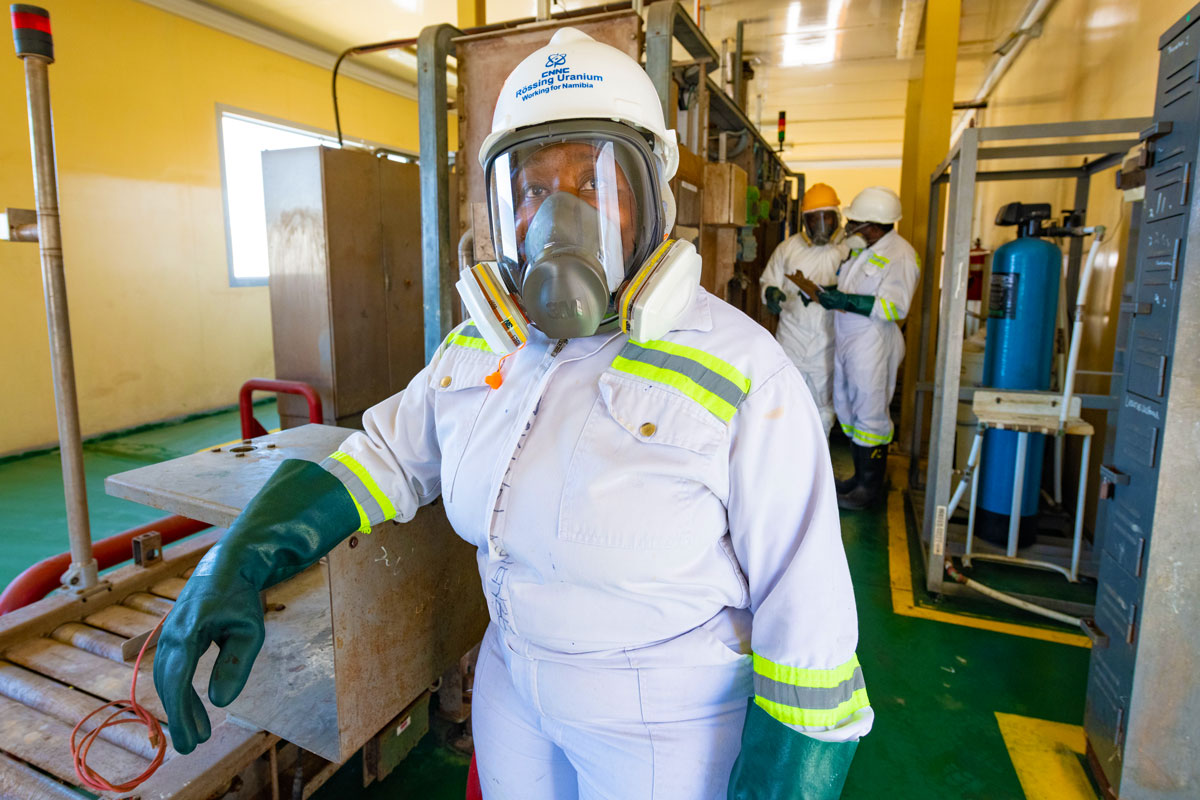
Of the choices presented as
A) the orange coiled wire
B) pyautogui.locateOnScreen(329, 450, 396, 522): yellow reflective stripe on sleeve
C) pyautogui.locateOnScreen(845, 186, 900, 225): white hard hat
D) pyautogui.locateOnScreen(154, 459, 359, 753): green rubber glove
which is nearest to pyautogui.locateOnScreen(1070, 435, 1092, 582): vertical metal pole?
pyautogui.locateOnScreen(845, 186, 900, 225): white hard hat

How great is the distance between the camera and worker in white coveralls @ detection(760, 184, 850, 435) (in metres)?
4.81

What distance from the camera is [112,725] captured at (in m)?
1.63

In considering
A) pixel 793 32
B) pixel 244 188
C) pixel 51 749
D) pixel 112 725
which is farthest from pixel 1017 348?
pixel 244 188

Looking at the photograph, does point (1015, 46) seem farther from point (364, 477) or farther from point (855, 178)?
point (855, 178)

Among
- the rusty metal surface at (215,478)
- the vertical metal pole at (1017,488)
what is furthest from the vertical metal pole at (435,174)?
the vertical metal pole at (1017,488)

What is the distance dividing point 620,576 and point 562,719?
0.31m

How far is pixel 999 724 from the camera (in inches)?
93.7

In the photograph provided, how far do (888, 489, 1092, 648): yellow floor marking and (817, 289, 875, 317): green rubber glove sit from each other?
1.42 meters

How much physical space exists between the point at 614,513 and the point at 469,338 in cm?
48

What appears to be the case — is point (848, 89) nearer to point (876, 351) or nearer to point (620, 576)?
point (876, 351)

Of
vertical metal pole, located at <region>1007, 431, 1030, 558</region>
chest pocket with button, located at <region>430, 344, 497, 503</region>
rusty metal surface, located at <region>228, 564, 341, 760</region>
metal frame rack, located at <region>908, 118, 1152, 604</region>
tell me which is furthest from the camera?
vertical metal pole, located at <region>1007, 431, 1030, 558</region>

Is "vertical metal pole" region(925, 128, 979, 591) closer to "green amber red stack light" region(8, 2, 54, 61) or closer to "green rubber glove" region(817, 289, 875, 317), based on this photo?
"green rubber glove" region(817, 289, 875, 317)

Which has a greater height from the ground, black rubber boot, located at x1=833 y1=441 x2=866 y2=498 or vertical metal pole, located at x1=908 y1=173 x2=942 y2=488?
vertical metal pole, located at x1=908 y1=173 x2=942 y2=488

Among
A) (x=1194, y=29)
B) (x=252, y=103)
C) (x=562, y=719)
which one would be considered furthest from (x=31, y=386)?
(x=1194, y=29)
